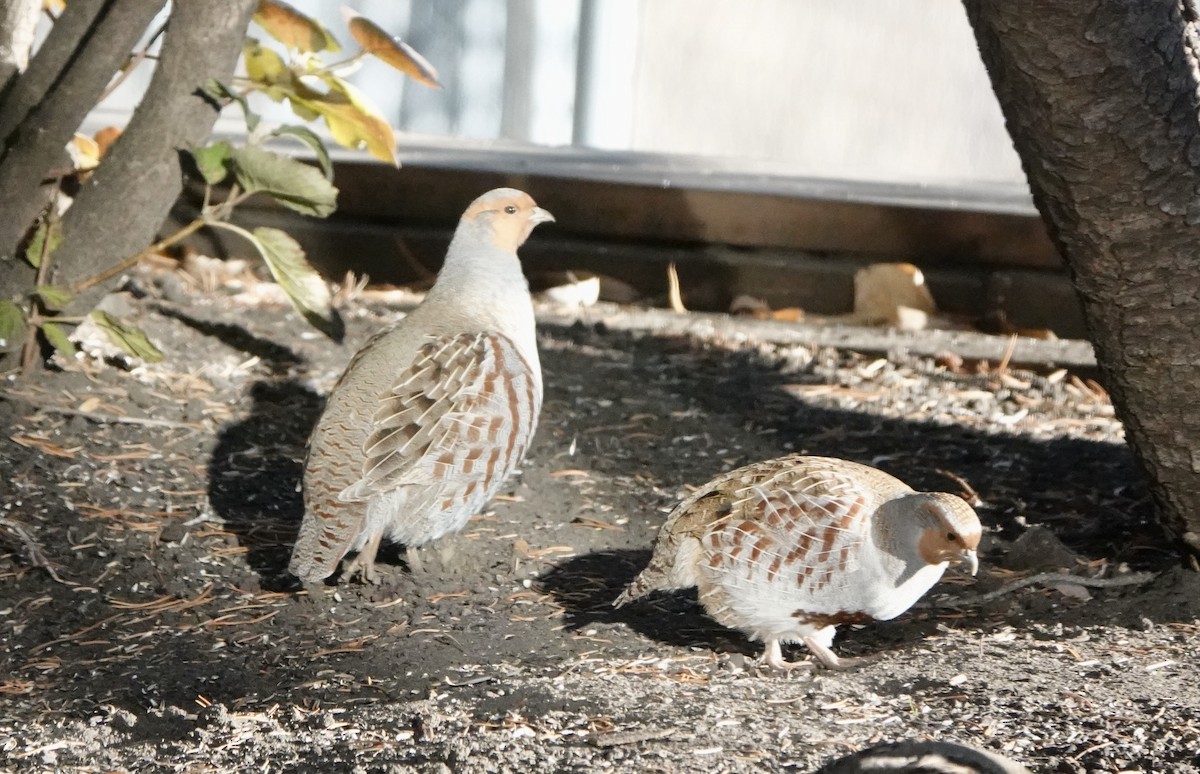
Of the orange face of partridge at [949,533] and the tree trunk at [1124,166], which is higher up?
the tree trunk at [1124,166]

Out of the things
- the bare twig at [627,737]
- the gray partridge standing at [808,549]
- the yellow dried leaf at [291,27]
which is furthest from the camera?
the yellow dried leaf at [291,27]

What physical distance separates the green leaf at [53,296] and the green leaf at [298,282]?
63cm

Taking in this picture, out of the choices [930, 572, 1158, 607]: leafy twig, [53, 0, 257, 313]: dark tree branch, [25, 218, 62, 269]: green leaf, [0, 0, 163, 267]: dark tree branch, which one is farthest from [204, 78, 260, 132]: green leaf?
[930, 572, 1158, 607]: leafy twig

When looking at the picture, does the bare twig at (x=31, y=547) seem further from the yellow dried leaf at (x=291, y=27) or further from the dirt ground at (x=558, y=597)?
the yellow dried leaf at (x=291, y=27)

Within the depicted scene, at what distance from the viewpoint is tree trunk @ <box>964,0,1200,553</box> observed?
279cm

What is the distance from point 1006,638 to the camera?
3113 mm

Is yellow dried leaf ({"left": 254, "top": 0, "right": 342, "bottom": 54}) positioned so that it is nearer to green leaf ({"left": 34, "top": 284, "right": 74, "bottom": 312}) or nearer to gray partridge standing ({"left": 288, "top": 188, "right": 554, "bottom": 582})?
green leaf ({"left": 34, "top": 284, "right": 74, "bottom": 312})

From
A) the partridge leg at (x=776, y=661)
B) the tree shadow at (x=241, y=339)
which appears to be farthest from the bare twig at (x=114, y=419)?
the partridge leg at (x=776, y=661)

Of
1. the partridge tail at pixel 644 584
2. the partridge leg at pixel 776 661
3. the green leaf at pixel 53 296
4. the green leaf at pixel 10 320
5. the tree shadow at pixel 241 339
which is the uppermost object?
the green leaf at pixel 53 296

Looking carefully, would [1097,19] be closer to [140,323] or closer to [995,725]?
[995,725]

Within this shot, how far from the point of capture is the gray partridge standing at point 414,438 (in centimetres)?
343

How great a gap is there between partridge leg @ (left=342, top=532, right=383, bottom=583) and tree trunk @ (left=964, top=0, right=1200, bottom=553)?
1991 mm

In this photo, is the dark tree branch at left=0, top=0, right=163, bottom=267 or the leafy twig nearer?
the leafy twig

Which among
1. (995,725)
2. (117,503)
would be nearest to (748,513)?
(995,725)
